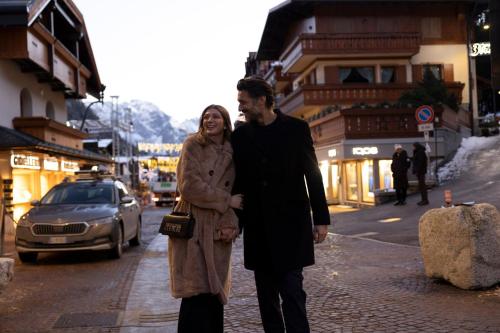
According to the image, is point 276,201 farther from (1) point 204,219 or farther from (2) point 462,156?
(2) point 462,156

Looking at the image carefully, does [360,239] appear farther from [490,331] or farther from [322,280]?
[490,331]

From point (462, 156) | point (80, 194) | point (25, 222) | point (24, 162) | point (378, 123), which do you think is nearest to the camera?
point (25, 222)

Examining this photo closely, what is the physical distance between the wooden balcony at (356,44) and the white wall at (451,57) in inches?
91.1

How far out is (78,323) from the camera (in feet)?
20.0

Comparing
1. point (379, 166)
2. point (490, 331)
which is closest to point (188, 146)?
point (490, 331)

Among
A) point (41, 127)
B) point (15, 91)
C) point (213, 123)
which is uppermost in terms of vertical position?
point (15, 91)

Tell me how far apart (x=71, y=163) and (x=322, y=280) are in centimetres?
2028

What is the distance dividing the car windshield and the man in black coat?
8.68m

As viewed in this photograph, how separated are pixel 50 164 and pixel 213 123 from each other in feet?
63.7

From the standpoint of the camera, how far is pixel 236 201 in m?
4.00

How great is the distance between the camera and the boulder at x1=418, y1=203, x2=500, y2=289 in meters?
6.61

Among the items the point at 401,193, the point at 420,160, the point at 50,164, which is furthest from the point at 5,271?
the point at 50,164

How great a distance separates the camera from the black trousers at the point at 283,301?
388cm

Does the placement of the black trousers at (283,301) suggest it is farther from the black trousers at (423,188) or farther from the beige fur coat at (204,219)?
the black trousers at (423,188)
